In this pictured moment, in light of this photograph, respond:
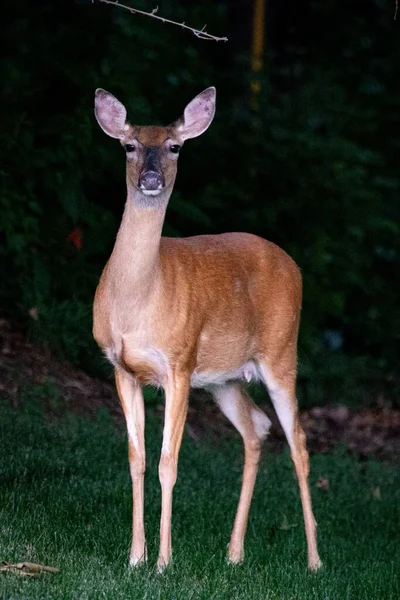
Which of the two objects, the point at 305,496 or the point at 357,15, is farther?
the point at 357,15

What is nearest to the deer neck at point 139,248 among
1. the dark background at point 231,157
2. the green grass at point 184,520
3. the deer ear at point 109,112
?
the deer ear at point 109,112

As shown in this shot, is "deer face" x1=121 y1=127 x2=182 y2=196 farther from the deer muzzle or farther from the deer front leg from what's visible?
the deer front leg

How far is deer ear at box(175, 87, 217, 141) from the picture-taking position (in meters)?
6.58

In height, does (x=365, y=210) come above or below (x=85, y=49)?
below

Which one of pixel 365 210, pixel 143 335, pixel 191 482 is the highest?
pixel 143 335

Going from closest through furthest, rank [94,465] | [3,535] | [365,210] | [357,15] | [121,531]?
[3,535]
[121,531]
[94,465]
[365,210]
[357,15]

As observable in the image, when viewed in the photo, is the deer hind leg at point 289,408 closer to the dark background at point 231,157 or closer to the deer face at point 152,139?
the deer face at point 152,139

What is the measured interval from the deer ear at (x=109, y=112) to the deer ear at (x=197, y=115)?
29 centimetres

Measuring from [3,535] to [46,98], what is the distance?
4.90 meters

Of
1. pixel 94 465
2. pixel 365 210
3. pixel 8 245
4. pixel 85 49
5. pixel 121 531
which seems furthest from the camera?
pixel 365 210

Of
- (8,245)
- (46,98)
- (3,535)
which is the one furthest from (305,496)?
(46,98)

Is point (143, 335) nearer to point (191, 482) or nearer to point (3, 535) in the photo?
point (3, 535)

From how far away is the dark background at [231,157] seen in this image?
9.94 meters

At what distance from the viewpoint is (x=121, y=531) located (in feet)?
22.2
